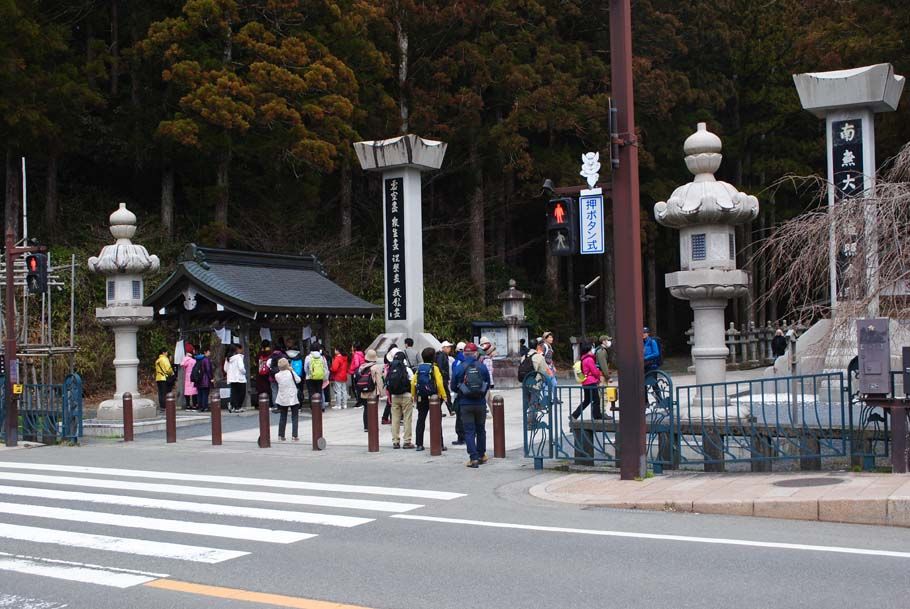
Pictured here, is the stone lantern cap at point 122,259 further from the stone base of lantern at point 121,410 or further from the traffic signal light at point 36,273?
the traffic signal light at point 36,273

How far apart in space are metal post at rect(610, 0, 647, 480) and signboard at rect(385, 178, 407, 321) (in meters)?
14.9

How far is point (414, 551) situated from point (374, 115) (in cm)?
2971

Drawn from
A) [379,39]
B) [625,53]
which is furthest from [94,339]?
[625,53]

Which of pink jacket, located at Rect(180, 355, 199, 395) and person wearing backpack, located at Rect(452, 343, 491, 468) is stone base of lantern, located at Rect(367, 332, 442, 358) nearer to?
pink jacket, located at Rect(180, 355, 199, 395)

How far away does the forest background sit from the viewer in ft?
101

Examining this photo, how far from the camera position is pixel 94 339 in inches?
1169

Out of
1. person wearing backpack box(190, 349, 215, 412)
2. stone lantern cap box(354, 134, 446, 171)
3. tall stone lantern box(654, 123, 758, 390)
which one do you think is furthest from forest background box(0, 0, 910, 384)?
tall stone lantern box(654, 123, 758, 390)

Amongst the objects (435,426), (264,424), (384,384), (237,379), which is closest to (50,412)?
(264,424)

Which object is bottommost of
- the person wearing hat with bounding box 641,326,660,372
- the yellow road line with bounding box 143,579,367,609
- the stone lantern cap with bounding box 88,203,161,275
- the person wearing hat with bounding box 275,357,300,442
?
the yellow road line with bounding box 143,579,367,609

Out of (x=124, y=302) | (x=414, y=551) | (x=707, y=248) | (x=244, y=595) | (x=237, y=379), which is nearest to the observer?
(x=244, y=595)

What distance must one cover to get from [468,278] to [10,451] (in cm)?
2492

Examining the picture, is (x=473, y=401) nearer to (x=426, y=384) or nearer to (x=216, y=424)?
(x=426, y=384)

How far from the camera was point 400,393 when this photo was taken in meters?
16.3

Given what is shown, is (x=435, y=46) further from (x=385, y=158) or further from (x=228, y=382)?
(x=228, y=382)
